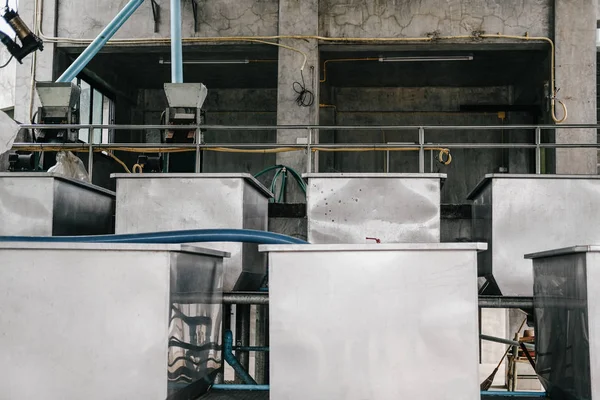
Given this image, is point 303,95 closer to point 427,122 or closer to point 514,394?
point 427,122

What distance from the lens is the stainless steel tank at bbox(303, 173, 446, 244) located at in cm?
452

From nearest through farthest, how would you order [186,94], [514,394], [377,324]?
1. [377,324]
2. [514,394]
3. [186,94]

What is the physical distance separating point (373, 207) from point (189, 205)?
129 cm

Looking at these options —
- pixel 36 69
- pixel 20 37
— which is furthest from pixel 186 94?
pixel 36 69

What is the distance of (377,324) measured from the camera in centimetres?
248

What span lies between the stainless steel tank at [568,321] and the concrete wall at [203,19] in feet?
24.3

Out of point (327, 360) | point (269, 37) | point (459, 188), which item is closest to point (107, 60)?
point (269, 37)

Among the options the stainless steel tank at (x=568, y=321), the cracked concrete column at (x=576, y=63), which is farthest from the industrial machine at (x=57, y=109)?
the cracked concrete column at (x=576, y=63)

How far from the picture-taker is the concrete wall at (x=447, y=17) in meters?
9.53

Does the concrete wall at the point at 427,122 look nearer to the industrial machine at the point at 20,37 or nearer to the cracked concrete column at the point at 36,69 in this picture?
the cracked concrete column at the point at 36,69

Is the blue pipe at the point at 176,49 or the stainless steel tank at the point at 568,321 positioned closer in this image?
the stainless steel tank at the point at 568,321

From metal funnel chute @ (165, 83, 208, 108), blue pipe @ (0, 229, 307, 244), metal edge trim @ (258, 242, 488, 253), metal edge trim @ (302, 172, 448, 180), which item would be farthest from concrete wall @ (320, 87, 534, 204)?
metal edge trim @ (258, 242, 488, 253)

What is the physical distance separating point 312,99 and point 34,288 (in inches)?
282

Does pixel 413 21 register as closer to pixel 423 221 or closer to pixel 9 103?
pixel 423 221
